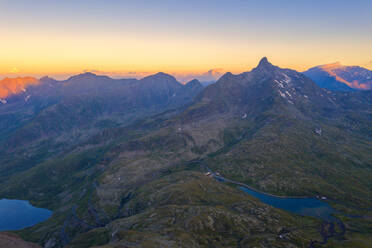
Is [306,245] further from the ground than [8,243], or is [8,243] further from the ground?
[306,245]

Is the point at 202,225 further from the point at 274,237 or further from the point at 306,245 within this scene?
the point at 306,245

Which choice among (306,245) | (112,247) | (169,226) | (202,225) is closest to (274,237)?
(306,245)

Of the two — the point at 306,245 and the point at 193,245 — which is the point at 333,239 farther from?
the point at 193,245

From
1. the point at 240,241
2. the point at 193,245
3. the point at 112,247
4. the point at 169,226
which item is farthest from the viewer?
the point at 169,226

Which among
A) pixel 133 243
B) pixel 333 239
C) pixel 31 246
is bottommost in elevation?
pixel 31 246

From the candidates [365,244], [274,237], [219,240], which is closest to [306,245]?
[274,237]

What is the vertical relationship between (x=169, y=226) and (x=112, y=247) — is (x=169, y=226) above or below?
below

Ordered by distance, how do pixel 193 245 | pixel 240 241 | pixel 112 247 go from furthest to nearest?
pixel 240 241 → pixel 193 245 → pixel 112 247

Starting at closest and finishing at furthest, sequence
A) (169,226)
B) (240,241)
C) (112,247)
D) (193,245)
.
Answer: (112,247) → (193,245) → (240,241) → (169,226)

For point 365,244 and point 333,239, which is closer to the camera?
point 365,244
